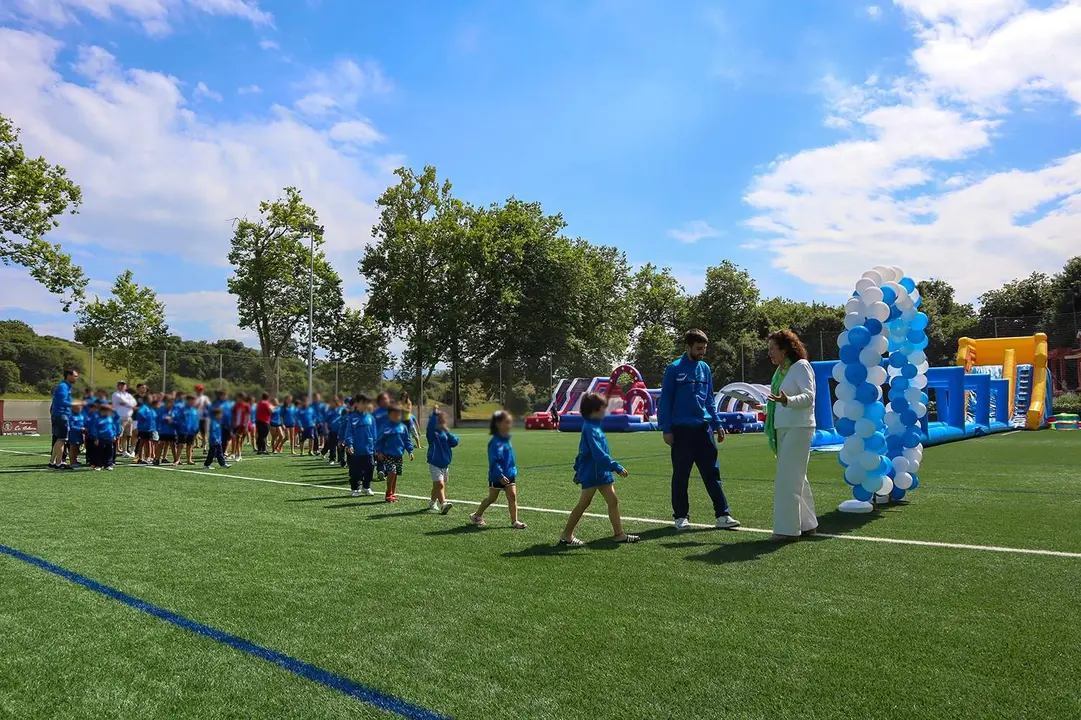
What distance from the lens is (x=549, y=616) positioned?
14.6 ft

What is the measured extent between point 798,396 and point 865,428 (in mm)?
2247

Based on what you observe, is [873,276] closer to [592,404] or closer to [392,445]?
[592,404]

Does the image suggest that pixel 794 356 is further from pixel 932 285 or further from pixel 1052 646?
pixel 932 285

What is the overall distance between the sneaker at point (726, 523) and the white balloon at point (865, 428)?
2.05m

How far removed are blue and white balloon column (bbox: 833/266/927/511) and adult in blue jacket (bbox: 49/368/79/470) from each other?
566 inches

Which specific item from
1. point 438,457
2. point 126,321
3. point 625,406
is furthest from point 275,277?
point 438,457

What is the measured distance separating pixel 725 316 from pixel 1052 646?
60.5 meters

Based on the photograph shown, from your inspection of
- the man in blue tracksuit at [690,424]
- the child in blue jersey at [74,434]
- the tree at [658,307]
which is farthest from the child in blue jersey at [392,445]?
the tree at [658,307]

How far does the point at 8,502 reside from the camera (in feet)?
31.8

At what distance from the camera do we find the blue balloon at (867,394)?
827 cm

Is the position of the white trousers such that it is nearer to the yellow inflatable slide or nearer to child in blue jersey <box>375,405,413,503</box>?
child in blue jersey <box>375,405,413,503</box>

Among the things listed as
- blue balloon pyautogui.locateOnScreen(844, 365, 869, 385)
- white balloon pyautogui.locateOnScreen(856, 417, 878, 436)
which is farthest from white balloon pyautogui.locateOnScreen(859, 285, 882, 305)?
white balloon pyautogui.locateOnScreen(856, 417, 878, 436)

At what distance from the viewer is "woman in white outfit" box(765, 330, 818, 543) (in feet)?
21.4

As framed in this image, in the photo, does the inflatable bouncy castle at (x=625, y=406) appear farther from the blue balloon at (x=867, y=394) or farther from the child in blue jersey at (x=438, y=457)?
the blue balloon at (x=867, y=394)
